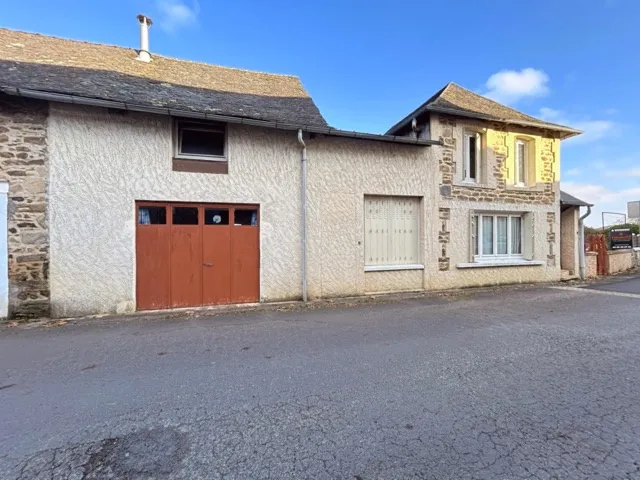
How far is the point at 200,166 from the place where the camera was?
24.3ft

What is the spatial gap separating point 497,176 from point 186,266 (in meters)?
9.46

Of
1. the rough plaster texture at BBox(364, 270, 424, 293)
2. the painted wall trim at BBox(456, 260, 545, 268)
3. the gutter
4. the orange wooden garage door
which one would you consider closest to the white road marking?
the painted wall trim at BBox(456, 260, 545, 268)

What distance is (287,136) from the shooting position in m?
7.96

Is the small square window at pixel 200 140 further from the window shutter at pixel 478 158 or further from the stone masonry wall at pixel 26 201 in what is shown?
the window shutter at pixel 478 158

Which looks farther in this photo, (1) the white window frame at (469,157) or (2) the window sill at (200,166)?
(1) the white window frame at (469,157)

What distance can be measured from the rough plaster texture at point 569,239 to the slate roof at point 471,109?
9.00 feet

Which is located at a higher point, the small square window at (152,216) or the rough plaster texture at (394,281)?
the small square window at (152,216)

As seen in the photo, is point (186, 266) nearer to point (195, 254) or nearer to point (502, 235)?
point (195, 254)

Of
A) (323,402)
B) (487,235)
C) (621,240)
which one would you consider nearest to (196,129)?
(323,402)

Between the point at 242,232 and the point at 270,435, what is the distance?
18.6 feet

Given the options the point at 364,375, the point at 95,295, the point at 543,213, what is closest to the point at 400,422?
the point at 364,375

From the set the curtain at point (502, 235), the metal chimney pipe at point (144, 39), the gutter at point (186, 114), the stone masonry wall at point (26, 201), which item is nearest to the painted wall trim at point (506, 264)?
the curtain at point (502, 235)

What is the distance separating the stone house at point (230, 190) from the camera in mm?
6453

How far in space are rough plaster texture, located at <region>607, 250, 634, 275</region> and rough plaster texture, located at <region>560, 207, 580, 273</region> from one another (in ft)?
8.73
